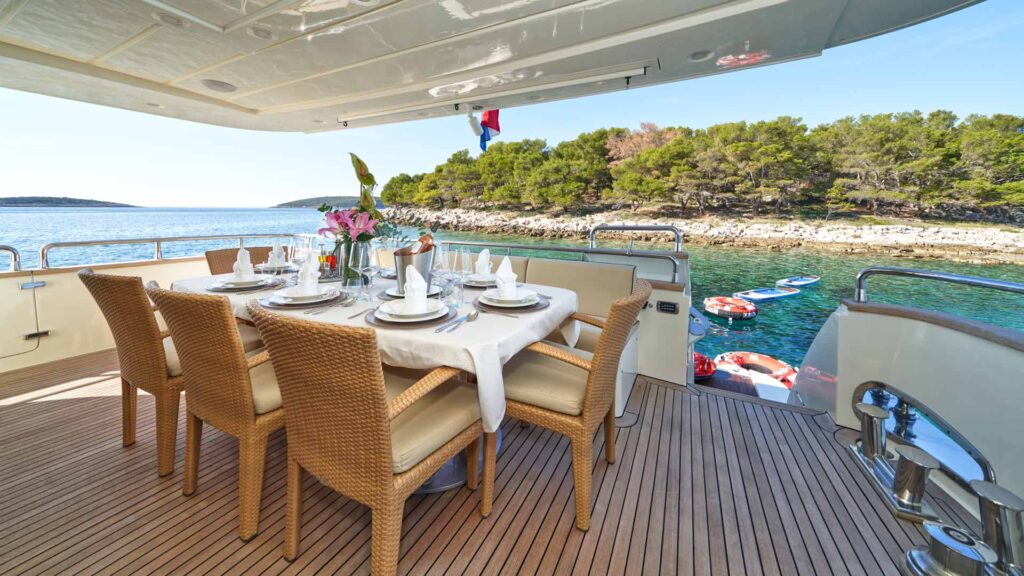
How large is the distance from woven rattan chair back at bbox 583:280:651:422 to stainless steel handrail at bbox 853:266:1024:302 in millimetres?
1242

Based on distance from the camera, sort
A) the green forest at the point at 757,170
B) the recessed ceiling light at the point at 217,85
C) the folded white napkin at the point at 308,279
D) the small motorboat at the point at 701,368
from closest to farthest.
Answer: the folded white napkin at the point at 308,279 → the recessed ceiling light at the point at 217,85 → the small motorboat at the point at 701,368 → the green forest at the point at 757,170

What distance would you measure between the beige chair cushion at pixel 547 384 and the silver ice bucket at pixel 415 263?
0.58 metres

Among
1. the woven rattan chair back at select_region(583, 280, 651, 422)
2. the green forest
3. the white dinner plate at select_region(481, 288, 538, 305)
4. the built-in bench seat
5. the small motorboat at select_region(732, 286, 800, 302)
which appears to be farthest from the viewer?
Answer: the green forest

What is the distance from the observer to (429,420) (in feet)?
3.95

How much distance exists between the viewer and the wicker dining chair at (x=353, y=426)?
0.92 meters

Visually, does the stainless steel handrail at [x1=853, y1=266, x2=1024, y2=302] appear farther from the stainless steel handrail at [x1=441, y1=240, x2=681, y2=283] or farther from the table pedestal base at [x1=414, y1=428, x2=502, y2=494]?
the table pedestal base at [x1=414, y1=428, x2=502, y2=494]

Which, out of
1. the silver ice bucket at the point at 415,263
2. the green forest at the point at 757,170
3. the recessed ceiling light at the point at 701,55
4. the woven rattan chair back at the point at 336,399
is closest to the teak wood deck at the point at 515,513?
the woven rattan chair back at the point at 336,399

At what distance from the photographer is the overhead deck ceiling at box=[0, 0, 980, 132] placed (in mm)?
2160

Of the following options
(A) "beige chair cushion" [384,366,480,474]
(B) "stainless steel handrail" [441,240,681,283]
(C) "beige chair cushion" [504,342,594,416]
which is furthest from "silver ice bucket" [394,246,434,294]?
(B) "stainless steel handrail" [441,240,681,283]

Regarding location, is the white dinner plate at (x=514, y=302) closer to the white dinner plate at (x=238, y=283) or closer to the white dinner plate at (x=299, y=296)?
the white dinner plate at (x=299, y=296)

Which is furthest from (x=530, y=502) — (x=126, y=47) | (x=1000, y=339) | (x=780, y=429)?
(x=126, y=47)

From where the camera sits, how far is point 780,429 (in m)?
2.05

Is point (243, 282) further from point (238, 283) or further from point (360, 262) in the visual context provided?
point (360, 262)

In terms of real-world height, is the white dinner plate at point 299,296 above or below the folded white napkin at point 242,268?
below
